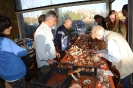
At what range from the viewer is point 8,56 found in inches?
54.5

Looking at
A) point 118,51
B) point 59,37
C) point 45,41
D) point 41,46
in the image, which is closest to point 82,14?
point 59,37

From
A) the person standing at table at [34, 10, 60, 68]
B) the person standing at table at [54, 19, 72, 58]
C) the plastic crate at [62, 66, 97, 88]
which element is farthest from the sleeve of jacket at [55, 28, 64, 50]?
the plastic crate at [62, 66, 97, 88]

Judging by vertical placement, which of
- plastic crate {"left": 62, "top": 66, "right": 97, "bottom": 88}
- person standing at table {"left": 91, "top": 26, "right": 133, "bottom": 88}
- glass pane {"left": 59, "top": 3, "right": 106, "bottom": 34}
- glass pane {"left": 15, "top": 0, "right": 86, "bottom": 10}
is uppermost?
glass pane {"left": 15, "top": 0, "right": 86, "bottom": 10}

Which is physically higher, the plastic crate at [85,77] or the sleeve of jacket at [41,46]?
the sleeve of jacket at [41,46]

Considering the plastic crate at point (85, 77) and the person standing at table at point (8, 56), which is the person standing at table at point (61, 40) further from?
the plastic crate at point (85, 77)

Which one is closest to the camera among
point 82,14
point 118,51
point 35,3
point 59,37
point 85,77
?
point 85,77

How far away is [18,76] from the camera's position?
4.95 ft

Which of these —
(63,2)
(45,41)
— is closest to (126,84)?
(45,41)

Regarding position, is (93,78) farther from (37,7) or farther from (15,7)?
(15,7)

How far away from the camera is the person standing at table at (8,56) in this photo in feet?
4.49

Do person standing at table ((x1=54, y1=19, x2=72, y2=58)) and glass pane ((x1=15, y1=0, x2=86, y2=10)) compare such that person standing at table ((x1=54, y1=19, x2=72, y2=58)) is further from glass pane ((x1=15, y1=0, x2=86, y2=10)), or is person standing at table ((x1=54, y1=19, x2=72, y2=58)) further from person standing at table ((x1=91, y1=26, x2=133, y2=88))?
glass pane ((x1=15, y1=0, x2=86, y2=10))

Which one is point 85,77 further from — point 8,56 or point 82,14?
point 82,14

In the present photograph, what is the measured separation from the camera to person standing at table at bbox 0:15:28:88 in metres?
1.37

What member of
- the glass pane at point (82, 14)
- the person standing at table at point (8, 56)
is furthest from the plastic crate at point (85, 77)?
the glass pane at point (82, 14)
